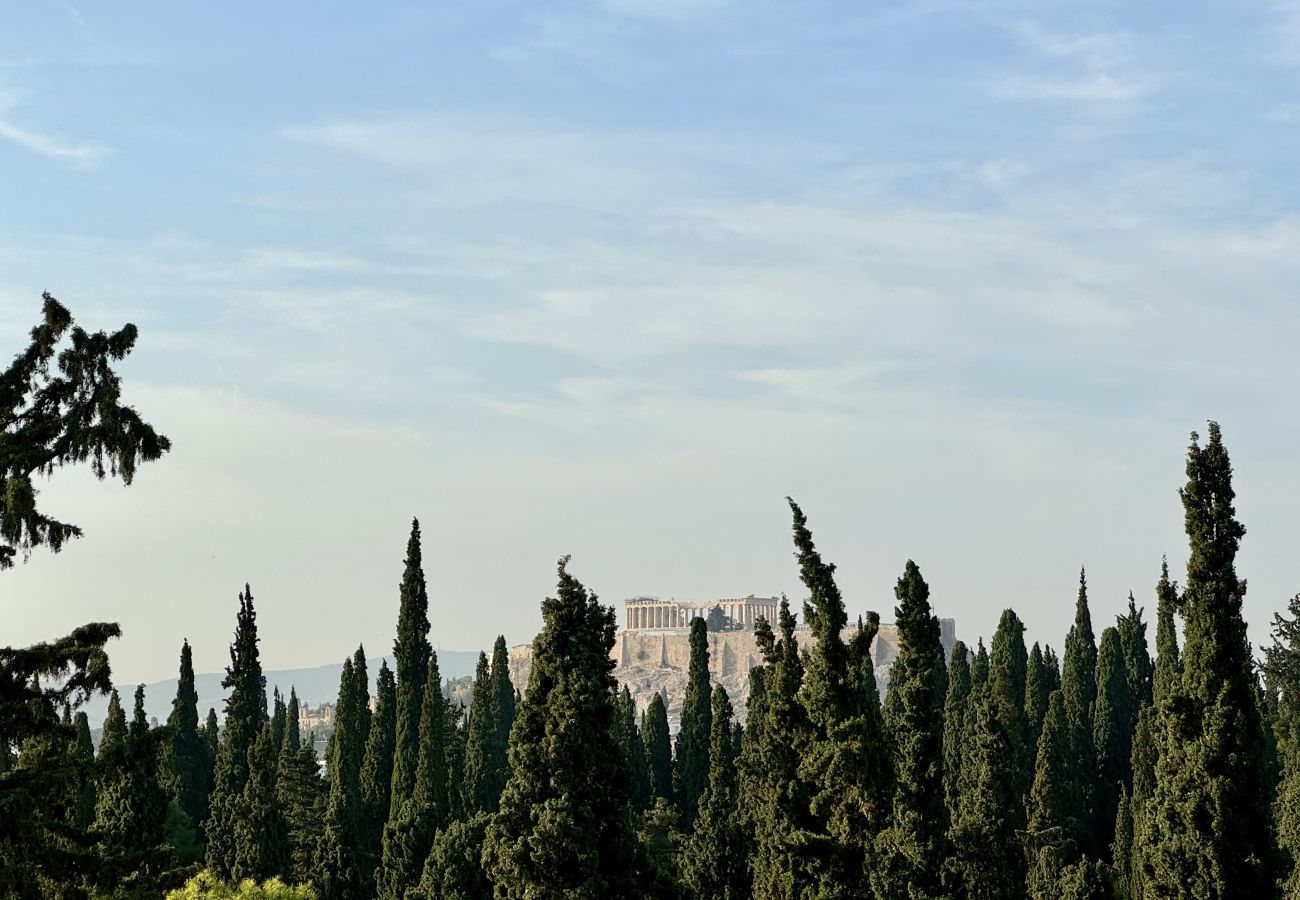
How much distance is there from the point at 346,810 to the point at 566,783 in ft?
92.9

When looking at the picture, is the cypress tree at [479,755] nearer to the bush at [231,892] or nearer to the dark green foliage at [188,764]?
the dark green foliage at [188,764]

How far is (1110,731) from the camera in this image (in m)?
74.8

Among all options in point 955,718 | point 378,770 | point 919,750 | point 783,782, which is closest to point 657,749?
point 955,718

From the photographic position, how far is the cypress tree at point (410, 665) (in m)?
62.6

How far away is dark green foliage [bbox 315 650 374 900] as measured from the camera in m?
53.1

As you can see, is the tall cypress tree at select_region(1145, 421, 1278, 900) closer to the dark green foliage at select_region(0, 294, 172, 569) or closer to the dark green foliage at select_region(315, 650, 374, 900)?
the dark green foliage at select_region(0, 294, 172, 569)

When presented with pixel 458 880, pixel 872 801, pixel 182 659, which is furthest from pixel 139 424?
pixel 182 659

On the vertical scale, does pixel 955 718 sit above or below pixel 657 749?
above

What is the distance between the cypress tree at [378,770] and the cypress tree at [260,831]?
9397mm

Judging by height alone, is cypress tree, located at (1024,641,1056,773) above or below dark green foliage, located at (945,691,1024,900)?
above

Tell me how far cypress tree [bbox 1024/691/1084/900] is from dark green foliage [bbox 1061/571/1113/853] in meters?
1.86

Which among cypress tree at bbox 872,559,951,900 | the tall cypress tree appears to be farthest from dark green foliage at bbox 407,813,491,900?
the tall cypress tree

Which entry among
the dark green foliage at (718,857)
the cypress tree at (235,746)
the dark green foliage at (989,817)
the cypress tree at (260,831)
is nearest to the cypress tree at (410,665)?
the cypress tree at (235,746)

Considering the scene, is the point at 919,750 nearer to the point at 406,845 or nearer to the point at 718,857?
the point at 718,857
